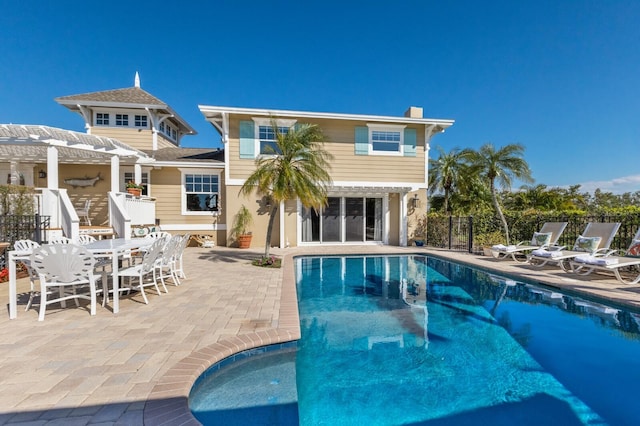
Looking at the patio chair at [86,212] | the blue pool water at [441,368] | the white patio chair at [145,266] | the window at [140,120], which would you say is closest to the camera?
the blue pool water at [441,368]

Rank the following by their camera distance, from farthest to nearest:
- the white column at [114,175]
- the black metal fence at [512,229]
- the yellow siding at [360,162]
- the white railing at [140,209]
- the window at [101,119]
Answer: the window at [101,119]
the yellow siding at [360,162]
the white railing at [140,209]
the white column at [114,175]
the black metal fence at [512,229]

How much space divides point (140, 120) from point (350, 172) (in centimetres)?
1127

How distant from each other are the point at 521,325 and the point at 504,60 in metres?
13.9

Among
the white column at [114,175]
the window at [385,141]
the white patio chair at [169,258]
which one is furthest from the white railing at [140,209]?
the window at [385,141]

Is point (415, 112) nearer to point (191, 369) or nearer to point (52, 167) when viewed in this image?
point (52, 167)

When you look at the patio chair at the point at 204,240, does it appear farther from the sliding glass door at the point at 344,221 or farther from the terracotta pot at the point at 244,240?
the sliding glass door at the point at 344,221

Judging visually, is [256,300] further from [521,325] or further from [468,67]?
[468,67]

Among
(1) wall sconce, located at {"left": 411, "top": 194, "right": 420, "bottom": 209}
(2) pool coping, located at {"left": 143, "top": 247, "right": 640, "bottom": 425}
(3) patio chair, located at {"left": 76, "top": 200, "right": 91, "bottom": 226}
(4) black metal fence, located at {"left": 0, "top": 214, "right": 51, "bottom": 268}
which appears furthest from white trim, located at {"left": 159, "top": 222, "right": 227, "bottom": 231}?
(1) wall sconce, located at {"left": 411, "top": 194, "right": 420, "bottom": 209}

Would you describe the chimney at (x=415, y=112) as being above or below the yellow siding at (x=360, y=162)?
above

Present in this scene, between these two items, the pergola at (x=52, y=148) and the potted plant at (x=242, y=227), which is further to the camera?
the potted plant at (x=242, y=227)

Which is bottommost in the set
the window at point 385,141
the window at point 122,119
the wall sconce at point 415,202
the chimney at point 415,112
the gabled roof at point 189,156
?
the wall sconce at point 415,202

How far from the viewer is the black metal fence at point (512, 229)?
9.69 metres

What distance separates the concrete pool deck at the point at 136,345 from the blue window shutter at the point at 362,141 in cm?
940

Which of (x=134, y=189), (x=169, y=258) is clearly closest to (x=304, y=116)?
(x=134, y=189)
